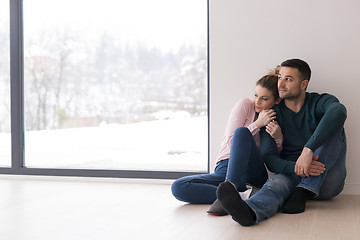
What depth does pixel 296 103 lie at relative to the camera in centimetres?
267

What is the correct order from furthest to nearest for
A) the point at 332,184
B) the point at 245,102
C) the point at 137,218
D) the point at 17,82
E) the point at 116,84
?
the point at 17,82 → the point at 116,84 → the point at 245,102 → the point at 332,184 → the point at 137,218

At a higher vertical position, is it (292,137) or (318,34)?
(318,34)

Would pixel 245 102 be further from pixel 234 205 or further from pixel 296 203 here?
pixel 234 205

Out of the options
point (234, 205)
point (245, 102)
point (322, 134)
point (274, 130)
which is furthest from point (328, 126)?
point (234, 205)

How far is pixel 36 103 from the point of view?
3.67 m

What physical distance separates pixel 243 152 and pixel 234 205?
397 millimetres

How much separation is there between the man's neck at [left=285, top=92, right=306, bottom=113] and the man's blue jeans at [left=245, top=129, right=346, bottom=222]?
283 mm

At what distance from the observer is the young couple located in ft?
7.64

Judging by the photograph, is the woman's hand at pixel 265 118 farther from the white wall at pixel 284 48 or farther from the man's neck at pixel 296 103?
the white wall at pixel 284 48

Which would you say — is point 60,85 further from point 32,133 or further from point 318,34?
point 318,34

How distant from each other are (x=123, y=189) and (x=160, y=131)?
56 centimetres

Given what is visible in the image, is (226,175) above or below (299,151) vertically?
below

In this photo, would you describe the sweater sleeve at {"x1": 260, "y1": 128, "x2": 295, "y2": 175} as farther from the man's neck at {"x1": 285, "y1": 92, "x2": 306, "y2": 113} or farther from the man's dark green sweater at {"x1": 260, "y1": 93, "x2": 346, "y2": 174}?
the man's neck at {"x1": 285, "y1": 92, "x2": 306, "y2": 113}

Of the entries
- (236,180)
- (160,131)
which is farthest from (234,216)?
(160,131)
